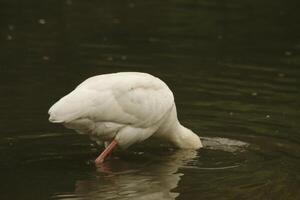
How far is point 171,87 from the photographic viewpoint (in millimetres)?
13789

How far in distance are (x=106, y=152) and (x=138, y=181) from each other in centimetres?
73

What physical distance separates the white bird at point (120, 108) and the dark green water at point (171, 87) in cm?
39

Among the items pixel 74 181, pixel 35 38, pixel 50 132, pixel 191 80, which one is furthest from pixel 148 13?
pixel 74 181

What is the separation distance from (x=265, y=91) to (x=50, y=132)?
3.86 meters

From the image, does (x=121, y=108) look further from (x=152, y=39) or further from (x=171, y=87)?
(x=152, y=39)

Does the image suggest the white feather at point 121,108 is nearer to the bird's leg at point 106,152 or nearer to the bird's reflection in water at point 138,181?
the bird's leg at point 106,152

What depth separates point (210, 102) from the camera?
12.9 m

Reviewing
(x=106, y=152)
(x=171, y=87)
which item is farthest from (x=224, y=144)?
(x=171, y=87)

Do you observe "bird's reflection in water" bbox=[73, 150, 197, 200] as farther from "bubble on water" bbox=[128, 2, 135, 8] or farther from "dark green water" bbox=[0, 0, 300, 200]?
"bubble on water" bbox=[128, 2, 135, 8]

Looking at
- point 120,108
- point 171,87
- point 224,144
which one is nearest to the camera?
point 120,108

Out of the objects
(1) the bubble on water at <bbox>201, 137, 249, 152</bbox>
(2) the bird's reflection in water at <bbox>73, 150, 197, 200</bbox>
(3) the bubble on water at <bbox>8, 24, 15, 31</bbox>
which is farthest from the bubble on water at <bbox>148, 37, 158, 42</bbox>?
(2) the bird's reflection in water at <bbox>73, 150, 197, 200</bbox>

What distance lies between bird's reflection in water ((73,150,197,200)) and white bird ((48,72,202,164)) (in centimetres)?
32

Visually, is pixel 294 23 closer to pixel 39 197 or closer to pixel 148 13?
pixel 148 13

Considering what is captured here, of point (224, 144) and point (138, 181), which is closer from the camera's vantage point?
point (138, 181)
